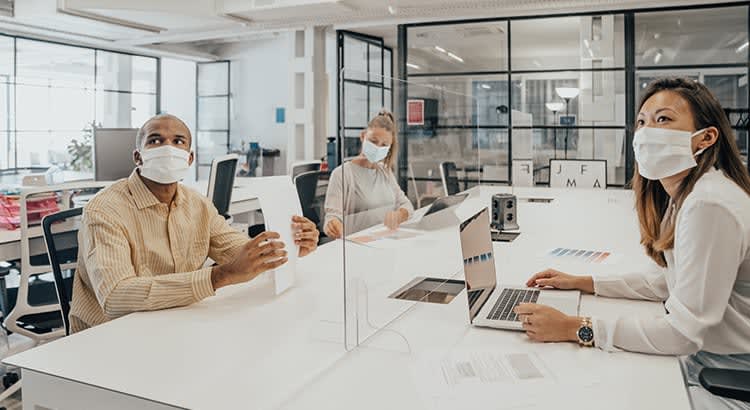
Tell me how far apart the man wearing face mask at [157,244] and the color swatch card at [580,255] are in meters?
1.01

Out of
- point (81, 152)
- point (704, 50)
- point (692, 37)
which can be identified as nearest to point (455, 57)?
point (692, 37)

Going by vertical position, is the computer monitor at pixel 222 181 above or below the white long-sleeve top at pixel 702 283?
above

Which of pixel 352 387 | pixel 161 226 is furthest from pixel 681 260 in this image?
pixel 161 226

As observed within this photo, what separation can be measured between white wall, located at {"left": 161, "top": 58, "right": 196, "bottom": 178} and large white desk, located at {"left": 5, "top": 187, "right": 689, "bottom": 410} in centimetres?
964

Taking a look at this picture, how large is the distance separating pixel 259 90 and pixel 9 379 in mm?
8011

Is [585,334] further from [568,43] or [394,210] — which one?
[568,43]

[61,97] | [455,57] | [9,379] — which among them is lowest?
[9,379]

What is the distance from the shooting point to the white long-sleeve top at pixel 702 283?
123 cm

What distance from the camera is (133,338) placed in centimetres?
133

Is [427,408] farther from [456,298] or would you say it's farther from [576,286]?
[576,286]

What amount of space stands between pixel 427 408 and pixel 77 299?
44.2 inches

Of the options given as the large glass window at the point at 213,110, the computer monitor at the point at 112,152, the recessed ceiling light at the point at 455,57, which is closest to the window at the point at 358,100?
the computer monitor at the point at 112,152

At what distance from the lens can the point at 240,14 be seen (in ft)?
22.3

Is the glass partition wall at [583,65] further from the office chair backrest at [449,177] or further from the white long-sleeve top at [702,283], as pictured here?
the white long-sleeve top at [702,283]
